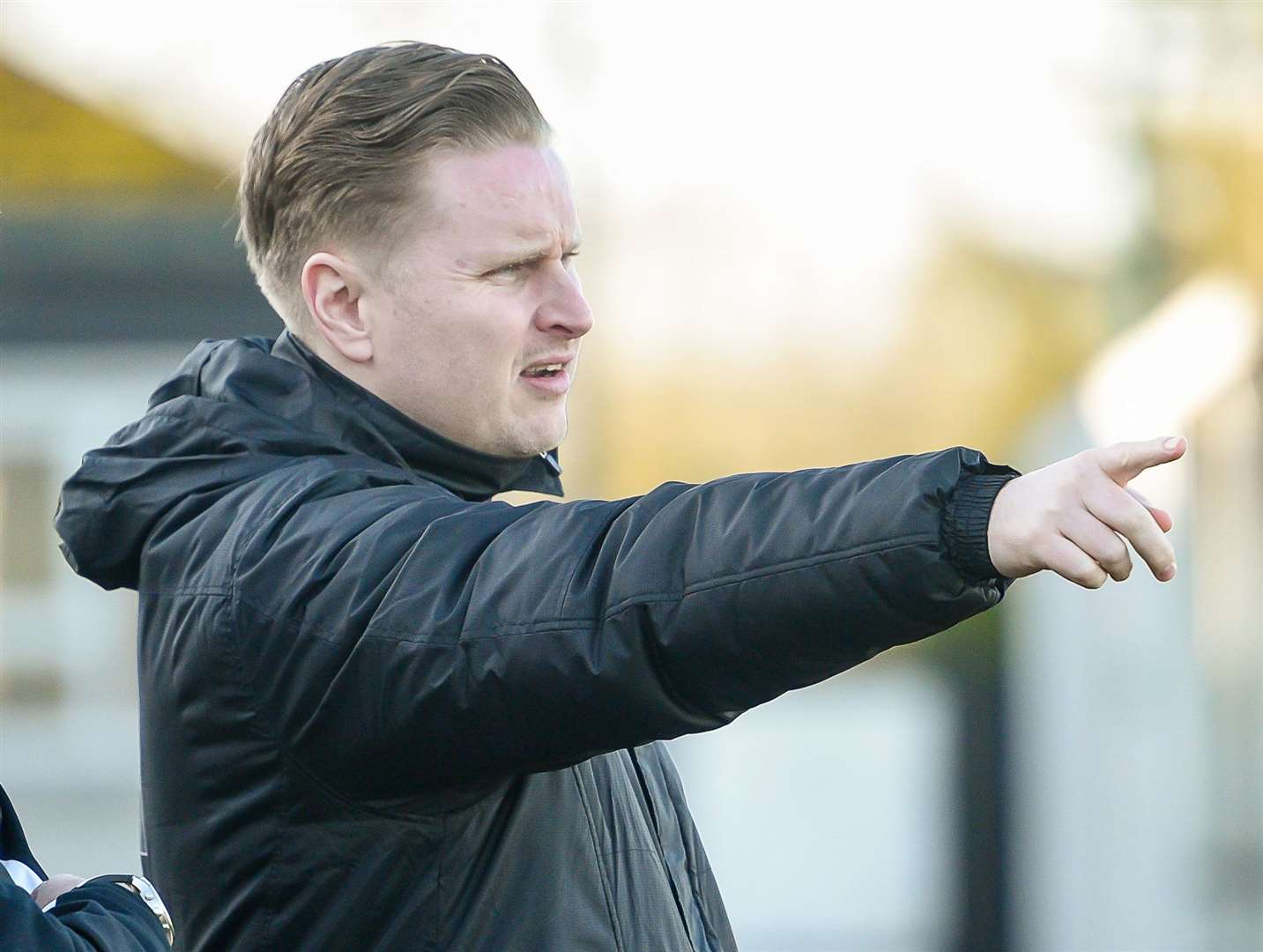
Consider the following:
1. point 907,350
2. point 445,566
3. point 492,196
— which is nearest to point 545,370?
point 492,196

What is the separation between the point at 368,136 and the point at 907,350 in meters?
5.54

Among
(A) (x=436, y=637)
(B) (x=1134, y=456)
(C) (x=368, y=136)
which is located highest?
(C) (x=368, y=136)

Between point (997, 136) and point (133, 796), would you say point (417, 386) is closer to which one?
point (133, 796)

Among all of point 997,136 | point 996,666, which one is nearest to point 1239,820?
point 996,666

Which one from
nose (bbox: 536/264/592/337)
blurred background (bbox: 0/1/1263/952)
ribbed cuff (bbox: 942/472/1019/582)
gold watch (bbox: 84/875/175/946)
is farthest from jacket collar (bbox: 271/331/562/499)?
blurred background (bbox: 0/1/1263/952)

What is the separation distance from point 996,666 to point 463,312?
18.7ft

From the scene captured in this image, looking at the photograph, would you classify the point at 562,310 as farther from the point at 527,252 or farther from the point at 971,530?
the point at 971,530

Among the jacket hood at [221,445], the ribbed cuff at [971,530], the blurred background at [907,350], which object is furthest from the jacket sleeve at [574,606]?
the blurred background at [907,350]

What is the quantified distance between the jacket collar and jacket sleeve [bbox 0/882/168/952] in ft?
1.50

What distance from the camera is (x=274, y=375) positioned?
169 cm

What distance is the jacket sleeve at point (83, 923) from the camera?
130 cm

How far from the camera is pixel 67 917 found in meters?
1.40

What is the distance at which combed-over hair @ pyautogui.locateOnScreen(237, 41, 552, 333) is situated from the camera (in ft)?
5.65

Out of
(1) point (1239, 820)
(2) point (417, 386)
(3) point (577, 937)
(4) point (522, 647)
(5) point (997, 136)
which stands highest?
(5) point (997, 136)
